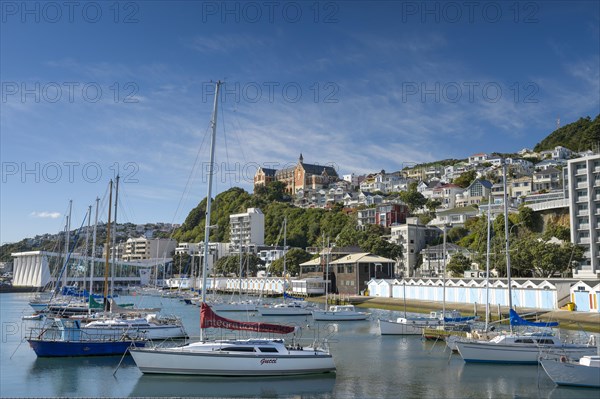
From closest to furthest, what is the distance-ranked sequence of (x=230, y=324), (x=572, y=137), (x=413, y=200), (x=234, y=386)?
1. (x=234, y=386)
2. (x=230, y=324)
3. (x=413, y=200)
4. (x=572, y=137)

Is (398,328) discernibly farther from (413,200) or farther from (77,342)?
(413,200)

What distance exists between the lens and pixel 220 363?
27.4 meters

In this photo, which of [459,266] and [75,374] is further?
[459,266]

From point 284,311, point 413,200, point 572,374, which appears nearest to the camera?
point 572,374

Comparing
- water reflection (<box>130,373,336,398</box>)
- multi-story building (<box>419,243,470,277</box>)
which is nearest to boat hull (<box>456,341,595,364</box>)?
water reflection (<box>130,373,336,398</box>)

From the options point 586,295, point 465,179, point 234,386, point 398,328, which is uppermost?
point 465,179

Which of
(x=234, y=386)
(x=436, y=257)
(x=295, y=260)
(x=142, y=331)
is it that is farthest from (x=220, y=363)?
(x=295, y=260)

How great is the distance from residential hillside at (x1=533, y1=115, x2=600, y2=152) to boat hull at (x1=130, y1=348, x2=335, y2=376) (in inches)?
5632

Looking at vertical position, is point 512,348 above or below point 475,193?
below

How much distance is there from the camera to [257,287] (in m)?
125

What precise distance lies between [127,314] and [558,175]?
380 feet

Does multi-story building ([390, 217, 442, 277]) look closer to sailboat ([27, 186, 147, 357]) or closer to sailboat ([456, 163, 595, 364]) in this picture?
sailboat ([456, 163, 595, 364])

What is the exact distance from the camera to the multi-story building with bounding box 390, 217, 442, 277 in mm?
114769

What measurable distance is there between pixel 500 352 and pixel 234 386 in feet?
54.8
